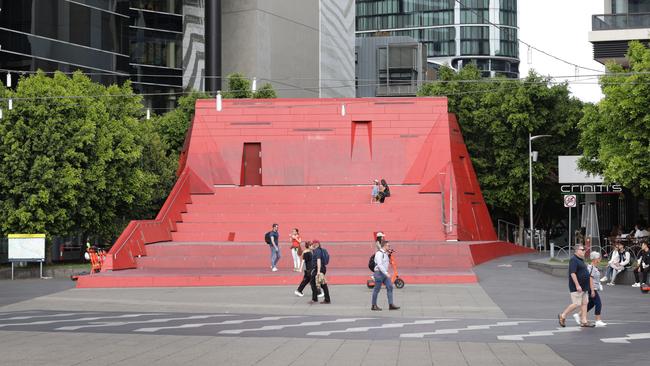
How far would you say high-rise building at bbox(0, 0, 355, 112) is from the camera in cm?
5553

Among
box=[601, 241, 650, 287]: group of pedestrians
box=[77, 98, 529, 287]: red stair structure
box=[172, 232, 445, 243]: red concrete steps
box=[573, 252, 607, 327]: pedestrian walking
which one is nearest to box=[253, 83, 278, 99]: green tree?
box=[77, 98, 529, 287]: red stair structure

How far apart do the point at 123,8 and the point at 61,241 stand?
58.5ft

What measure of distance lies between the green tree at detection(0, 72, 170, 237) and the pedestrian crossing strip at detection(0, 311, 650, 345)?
1688cm

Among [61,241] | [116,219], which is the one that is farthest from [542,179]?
[61,241]

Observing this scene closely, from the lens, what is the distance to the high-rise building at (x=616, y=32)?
2060 inches

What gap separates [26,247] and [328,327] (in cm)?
2076

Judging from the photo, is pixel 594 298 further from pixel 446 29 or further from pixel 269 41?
pixel 446 29

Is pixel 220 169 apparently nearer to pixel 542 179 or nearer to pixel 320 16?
pixel 542 179

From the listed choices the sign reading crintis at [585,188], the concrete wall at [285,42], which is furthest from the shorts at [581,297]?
the concrete wall at [285,42]

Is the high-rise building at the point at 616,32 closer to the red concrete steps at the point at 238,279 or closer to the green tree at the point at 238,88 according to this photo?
the green tree at the point at 238,88

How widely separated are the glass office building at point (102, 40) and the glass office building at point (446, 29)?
90957 millimetres

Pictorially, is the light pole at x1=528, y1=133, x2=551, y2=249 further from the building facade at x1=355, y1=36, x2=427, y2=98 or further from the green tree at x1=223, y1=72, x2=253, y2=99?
the building facade at x1=355, y1=36, x2=427, y2=98

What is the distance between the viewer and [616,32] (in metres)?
52.8

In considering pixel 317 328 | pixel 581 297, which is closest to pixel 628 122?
pixel 581 297
